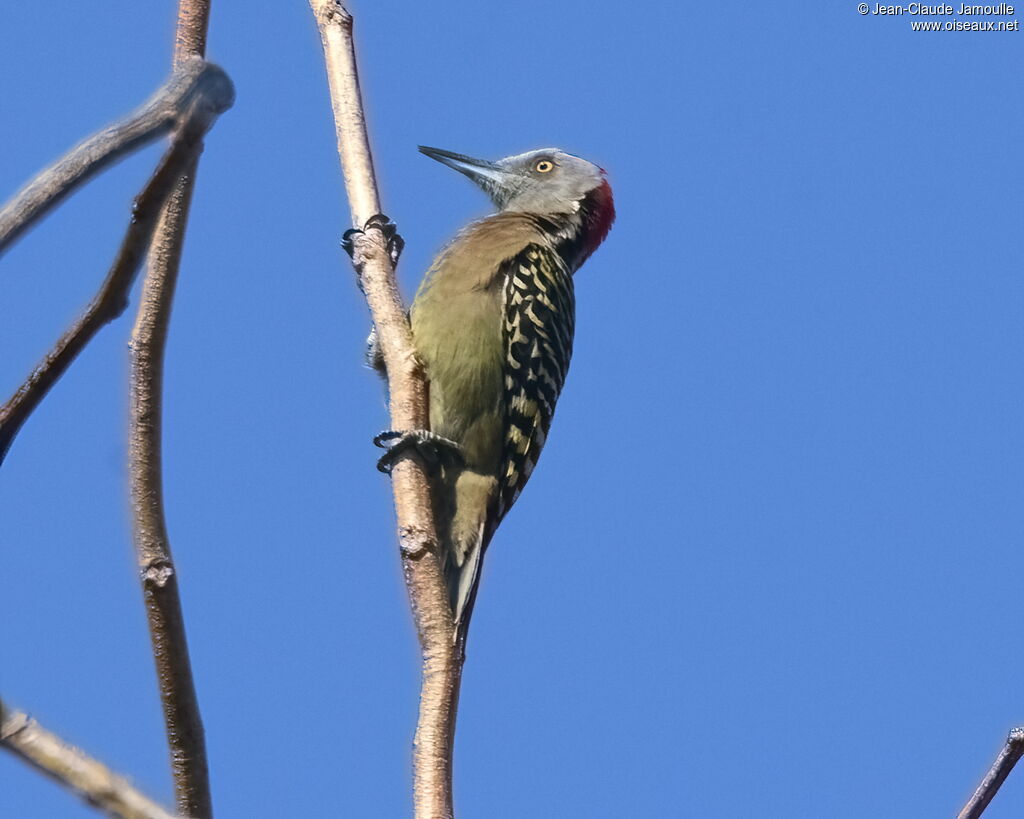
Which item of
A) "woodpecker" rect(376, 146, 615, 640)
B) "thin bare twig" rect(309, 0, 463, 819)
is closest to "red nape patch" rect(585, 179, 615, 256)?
"woodpecker" rect(376, 146, 615, 640)

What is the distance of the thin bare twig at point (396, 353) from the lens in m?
3.91

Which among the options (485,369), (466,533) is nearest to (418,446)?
(466,533)

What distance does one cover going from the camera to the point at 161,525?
313 cm

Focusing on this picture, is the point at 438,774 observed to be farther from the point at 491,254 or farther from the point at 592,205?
the point at 592,205

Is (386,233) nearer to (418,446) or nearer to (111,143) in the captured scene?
(418,446)

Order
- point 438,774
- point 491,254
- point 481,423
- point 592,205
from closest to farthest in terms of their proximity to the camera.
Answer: point 438,774
point 481,423
point 491,254
point 592,205

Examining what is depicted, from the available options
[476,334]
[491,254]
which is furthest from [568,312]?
[476,334]

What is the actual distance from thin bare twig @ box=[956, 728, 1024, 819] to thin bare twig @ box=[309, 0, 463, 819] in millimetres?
1526

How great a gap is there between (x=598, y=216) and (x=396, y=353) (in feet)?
13.9

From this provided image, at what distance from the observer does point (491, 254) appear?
714cm

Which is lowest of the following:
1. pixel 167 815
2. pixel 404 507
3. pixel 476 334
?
pixel 167 815

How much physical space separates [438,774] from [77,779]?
1.49 meters

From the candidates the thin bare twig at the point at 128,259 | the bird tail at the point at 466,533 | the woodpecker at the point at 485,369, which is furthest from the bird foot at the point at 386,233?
the thin bare twig at the point at 128,259

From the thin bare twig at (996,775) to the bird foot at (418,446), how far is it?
2330 mm
